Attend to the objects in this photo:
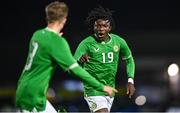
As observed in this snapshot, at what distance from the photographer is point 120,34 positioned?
98.7 feet

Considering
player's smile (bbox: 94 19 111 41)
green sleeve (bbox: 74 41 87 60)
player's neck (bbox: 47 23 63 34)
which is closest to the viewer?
player's neck (bbox: 47 23 63 34)

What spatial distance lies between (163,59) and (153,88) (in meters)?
6.97

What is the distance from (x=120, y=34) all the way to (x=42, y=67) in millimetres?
21316

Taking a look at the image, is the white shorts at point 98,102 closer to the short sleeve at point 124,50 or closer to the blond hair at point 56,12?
the short sleeve at point 124,50

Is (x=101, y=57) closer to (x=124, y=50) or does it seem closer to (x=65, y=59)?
(x=124, y=50)

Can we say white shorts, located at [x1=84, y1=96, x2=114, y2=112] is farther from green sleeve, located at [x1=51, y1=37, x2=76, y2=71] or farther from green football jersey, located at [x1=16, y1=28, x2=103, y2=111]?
green sleeve, located at [x1=51, y1=37, x2=76, y2=71]

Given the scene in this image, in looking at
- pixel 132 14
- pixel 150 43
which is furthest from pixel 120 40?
pixel 150 43

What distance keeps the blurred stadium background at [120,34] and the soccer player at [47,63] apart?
1072 centimetres

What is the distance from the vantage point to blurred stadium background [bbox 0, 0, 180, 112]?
26.5 meters

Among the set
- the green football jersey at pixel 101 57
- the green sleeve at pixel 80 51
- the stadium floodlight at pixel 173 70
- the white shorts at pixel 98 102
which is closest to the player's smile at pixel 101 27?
the green football jersey at pixel 101 57

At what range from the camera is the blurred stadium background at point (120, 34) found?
86.8ft

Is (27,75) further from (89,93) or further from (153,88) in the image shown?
(153,88)

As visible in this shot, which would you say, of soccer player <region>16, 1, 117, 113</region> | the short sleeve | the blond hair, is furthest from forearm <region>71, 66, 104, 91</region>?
the short sleeve

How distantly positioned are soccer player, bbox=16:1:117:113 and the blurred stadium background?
10718mm
